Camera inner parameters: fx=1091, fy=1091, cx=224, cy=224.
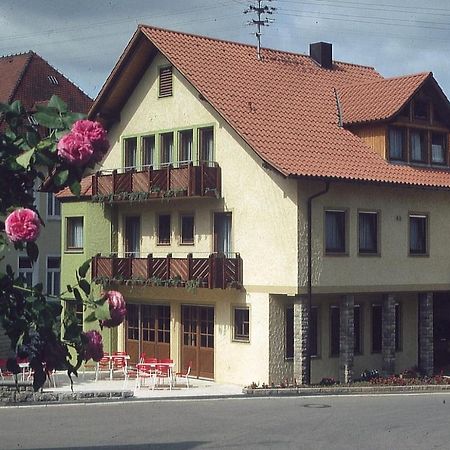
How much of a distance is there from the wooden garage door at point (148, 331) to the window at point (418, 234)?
8.00m

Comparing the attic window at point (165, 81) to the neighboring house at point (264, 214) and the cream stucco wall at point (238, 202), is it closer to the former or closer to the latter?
the neighboring house at point (264, 214)

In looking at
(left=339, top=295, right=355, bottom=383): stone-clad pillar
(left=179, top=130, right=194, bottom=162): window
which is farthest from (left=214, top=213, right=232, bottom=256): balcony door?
(left=339, top=295, right=355, bottom=383): stone-clad pillar

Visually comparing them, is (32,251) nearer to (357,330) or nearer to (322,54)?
(357,330)

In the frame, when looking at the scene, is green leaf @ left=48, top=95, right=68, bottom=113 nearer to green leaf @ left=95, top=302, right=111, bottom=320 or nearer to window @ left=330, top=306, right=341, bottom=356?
green leaf @ left=95, top=302, right=111, bottom=320

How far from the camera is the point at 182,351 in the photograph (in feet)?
112

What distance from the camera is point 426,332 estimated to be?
34438 millimetres

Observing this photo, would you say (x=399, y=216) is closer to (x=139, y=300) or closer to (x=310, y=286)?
(x=310, y=286)

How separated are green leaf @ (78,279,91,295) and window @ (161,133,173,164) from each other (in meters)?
27.1

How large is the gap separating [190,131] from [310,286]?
22.1 ft

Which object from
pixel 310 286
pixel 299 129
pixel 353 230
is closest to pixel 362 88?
pixel 299 129

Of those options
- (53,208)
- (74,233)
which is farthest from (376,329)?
(53,208)

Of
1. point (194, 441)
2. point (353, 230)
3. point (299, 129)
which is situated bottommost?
point (194, 441)

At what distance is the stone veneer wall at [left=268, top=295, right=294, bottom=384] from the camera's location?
30.8 m

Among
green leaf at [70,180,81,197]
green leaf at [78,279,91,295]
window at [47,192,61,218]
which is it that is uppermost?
window at [47,192,61,218]
